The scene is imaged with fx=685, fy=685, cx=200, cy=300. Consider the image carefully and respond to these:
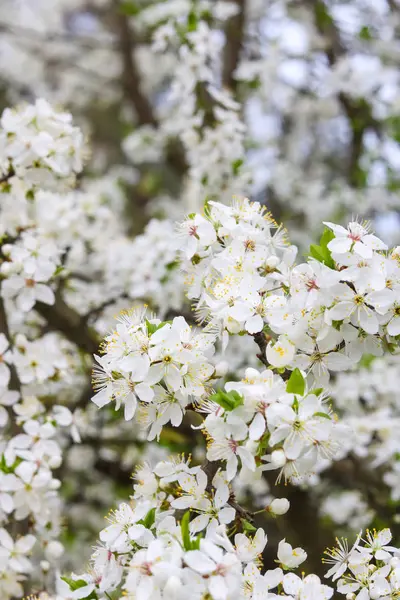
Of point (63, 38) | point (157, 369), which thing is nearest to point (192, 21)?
point (157, 369)

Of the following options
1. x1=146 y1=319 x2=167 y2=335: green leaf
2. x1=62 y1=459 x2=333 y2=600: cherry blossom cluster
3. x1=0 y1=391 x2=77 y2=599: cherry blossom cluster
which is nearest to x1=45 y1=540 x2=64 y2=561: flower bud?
x1=0 y1=391 x2=77 y2=599: cherry blossom cluster

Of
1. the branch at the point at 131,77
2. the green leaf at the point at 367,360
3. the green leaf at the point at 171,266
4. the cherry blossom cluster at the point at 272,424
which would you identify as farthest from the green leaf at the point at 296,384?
the branch at the point at 131,77

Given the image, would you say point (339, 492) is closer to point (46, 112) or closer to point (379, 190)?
point (379, 190)

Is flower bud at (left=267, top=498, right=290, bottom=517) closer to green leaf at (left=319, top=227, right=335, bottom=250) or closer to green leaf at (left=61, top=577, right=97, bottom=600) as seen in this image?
green leaf at (left=61, top=577, right=97, bottom=600)

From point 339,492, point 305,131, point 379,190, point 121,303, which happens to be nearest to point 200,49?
point 121,303

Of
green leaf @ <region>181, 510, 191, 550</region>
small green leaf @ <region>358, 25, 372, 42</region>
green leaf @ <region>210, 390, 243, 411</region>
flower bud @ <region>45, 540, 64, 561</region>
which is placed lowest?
flower bud @ <region>45, 540, 64, 561</region>

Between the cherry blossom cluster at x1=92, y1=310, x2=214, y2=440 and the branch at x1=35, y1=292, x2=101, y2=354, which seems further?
the branch at x1=35, y1=292, x2=101, y2=354

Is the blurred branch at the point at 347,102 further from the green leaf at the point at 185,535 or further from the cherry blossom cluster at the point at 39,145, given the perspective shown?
the green leaf at the point at 185,535

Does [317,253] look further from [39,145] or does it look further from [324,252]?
[39,145]
